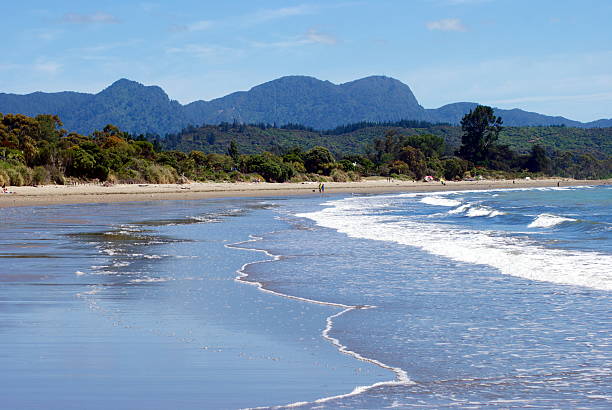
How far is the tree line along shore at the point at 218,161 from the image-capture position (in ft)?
176

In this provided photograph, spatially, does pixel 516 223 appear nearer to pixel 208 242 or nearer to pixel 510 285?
pixel 208 242

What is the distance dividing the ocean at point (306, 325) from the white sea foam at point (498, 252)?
0.07 metres

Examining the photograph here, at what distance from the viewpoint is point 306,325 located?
847 cm

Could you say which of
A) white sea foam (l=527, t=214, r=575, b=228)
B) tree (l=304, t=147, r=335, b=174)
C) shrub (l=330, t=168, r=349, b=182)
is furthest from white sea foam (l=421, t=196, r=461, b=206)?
tree (l=304, t=147, r=335, b=174)

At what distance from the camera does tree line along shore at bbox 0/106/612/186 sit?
176 ft

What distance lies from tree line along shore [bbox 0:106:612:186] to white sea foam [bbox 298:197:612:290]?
29376mm

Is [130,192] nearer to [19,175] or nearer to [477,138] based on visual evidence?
[19,175]

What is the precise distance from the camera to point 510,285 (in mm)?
11305

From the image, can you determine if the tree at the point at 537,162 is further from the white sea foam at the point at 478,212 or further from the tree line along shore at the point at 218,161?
the white sea foam at the point at 478,212

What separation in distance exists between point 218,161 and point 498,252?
65.8 meters

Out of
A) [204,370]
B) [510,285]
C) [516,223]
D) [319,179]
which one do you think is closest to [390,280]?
[510,285]

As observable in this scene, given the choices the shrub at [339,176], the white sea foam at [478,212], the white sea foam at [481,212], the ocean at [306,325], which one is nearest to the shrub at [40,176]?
the white sea foam at [478,212]

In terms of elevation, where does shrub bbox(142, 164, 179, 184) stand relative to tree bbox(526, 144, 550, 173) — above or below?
below

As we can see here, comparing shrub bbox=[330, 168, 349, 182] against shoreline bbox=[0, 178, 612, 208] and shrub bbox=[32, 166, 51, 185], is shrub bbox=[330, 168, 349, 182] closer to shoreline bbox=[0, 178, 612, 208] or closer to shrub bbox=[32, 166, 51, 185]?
shoreline bbox=[0, 178, 612, 208]
